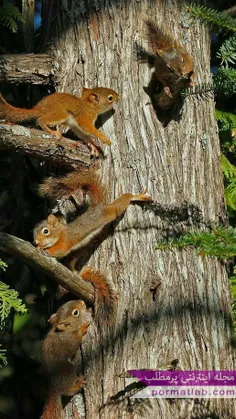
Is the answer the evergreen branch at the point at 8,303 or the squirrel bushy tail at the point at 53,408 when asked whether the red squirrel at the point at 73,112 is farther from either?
the squirrel bushy tail at the point at 53,408

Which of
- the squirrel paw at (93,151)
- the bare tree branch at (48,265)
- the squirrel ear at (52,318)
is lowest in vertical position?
the squirrel ear at (52,318)

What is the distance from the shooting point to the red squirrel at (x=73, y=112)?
2.58 metres

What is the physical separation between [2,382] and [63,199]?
1535mm

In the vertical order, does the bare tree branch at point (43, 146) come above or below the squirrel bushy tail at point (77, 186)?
above

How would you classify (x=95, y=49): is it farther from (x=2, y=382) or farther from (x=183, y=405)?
(x=2, y=382)

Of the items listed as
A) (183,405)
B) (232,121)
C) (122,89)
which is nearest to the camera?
(183,405)

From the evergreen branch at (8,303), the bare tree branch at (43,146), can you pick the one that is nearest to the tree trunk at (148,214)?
the bare tree branch at (43,146)

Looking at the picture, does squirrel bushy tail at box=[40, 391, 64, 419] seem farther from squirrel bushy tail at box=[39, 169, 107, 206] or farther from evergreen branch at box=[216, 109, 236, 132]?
evergreen branch at box=[216, 109, 236, 132]

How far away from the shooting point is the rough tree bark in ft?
7.77

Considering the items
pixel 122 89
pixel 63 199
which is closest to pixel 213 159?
pixel 122 89

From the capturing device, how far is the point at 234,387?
240 cm

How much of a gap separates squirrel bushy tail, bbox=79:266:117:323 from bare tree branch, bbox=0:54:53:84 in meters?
0.85

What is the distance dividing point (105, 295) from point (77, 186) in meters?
0.44

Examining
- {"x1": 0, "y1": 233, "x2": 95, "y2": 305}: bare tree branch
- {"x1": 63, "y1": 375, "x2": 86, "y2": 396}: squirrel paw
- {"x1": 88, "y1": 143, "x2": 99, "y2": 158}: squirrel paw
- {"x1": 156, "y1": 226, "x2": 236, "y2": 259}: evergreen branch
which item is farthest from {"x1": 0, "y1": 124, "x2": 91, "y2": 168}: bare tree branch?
{"x1": 156, "y1": 226, "x2": 236, "y2": 259}: evergreen branch
